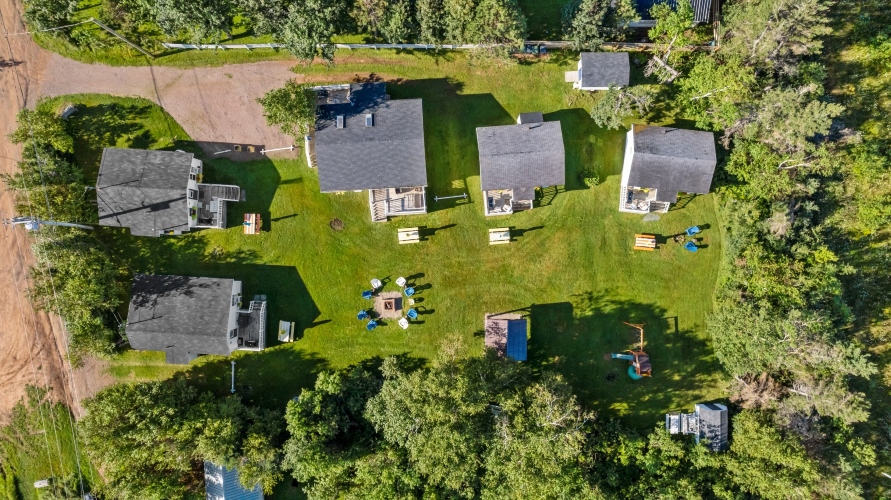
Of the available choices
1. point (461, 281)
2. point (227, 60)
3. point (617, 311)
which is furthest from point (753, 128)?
point (227, 60)

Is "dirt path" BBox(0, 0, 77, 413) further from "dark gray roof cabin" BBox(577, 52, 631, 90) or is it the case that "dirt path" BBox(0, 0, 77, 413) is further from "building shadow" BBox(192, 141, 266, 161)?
"dark gray roof cabin" BBox(577, 52, 631, 90)

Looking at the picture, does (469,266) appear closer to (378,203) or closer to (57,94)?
(378,203)

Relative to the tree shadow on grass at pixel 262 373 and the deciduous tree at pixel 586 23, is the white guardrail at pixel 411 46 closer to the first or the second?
the deciduous tree at pixel 586 23

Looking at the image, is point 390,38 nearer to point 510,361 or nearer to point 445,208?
point 445,208

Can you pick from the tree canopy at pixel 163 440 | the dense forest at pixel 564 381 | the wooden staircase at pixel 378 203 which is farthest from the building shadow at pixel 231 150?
the tree canopy at pixel 163 440

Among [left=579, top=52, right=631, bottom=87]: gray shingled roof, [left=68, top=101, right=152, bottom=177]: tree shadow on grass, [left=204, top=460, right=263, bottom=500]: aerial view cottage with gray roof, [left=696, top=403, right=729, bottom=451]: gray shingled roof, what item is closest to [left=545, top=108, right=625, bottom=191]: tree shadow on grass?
[left=579, top=52, right=631, bottom=87]: gray shingled roof

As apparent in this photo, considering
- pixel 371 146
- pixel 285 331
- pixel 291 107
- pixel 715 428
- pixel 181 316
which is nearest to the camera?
pixel 291 107

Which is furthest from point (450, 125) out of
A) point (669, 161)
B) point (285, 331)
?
point (285, 331)
